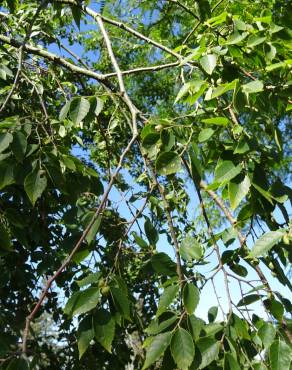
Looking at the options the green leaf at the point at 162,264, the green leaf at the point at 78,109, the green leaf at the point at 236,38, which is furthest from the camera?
the green leaf at the point at 78,109

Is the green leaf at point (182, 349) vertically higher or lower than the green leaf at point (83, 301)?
lower

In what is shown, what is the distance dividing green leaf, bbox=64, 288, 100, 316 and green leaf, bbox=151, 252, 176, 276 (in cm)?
12

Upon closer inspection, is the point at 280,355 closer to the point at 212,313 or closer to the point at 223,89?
the point at 212,313

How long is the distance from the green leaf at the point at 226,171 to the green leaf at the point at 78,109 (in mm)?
338

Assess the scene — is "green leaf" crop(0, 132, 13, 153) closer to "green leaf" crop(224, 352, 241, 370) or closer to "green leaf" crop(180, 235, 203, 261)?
"green leaf" crop(180, 235, 203, 261)

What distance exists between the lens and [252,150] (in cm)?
99

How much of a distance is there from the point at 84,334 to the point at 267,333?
31cm

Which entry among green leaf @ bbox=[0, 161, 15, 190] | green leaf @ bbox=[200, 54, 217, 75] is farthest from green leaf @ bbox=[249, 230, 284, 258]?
green leaf @ bbox=[0, 161, 15, 190]

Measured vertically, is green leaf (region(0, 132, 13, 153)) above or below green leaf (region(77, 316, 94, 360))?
above

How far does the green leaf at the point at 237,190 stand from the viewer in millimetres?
970

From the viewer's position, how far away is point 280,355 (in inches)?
34.6

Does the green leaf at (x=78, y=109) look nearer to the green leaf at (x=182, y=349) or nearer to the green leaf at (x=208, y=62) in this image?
the green leaf at (x=208, y=62)

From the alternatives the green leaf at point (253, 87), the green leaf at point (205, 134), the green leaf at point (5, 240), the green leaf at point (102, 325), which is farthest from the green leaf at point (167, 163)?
the green leaf at point (5, 240)

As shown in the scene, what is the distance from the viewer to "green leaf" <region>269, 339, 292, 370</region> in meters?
0.87
